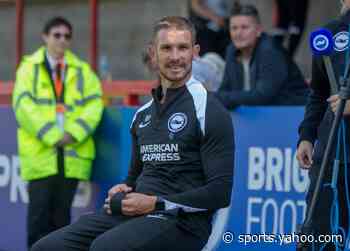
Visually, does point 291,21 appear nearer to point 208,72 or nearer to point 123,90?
point 123,90

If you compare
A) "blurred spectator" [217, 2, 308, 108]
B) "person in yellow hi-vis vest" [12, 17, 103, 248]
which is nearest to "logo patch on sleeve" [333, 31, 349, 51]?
"blurred spectator" [217, 2, 308, 108]

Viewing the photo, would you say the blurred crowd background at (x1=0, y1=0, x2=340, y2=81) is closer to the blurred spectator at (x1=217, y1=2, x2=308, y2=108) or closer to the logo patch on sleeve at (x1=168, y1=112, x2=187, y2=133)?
the blurred spectator at (x1=217, y1=2, x2=308, y2=108)

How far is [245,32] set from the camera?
738 centimetres

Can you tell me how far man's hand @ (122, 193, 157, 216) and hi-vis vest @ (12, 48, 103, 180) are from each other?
3.00 meters

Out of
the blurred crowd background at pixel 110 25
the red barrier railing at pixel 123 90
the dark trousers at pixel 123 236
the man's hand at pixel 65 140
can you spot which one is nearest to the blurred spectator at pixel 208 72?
the red barrier railing at pixel 123 90

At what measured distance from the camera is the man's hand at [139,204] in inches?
181

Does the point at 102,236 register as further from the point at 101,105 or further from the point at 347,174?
the point at 101,105

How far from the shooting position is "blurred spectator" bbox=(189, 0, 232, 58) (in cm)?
899

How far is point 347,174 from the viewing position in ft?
15.2

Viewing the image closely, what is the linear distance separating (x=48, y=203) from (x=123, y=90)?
1539mm

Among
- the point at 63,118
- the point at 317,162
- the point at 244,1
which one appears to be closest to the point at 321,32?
the point at 317,162

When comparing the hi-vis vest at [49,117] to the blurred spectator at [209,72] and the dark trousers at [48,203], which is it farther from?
the blurred spectator at [209,72]

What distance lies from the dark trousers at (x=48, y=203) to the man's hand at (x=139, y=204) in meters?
3.04

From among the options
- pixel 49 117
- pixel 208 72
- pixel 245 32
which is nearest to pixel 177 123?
pixel 245 32
